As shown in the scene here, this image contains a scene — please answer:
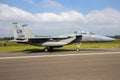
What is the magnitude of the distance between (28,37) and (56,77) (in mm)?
19061

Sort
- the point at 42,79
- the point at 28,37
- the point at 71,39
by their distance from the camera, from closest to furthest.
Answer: the point at 42,79 < the point at 71,39 < the point at 28,37

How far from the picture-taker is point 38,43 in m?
26.8

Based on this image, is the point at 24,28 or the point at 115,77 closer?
the point at 115,77

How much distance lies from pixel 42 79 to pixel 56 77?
2.12ft

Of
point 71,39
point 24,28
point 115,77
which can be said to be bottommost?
point 115,77

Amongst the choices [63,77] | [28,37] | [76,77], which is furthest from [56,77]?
[28,37]

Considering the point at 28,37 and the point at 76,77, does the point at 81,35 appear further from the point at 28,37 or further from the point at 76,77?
the point at 76,77

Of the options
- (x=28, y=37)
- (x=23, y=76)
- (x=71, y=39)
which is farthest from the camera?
(x=28, y=37)

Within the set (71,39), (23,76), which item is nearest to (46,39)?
(71,39)

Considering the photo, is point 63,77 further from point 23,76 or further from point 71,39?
point 71,39

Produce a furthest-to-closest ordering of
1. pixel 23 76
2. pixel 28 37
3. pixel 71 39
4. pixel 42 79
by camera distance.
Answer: pixel 28 37 < pixel 71 39 < pixel 23 76 < pixel 42 79

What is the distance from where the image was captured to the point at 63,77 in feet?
28.9

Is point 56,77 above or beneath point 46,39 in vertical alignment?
beneath

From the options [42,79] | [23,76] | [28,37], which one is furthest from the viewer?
[28,37]
